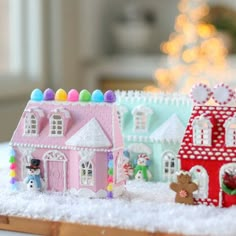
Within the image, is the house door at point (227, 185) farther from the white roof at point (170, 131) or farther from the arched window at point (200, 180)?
the white roof at point (170, 131)

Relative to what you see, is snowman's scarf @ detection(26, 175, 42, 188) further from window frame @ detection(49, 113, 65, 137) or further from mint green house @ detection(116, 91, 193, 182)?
mint green house @ detection(116, 91, 193, 182)

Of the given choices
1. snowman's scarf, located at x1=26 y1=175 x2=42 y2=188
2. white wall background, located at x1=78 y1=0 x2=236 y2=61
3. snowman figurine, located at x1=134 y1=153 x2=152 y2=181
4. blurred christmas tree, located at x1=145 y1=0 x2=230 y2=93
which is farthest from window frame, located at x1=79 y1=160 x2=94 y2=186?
white wall background, located at x1=78 y1=0 x2=236 y2=61

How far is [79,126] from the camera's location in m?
1.39

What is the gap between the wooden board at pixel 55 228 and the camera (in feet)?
3.68

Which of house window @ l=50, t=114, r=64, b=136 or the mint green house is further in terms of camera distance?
the mint green house

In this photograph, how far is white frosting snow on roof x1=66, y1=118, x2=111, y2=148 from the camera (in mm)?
1339

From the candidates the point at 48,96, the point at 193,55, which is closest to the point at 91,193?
the point at 48,96

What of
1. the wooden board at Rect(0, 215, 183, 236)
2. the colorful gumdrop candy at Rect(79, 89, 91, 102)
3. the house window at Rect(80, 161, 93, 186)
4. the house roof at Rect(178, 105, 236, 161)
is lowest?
the wooden board at Rect(0, 215, 183, 236)

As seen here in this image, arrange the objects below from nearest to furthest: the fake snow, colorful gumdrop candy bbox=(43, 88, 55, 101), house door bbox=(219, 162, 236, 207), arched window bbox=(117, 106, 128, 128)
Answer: the fake snow < house door bbox=(219, 162, 236, 207) < colorful gumdrop candy bbox=(43, 88, 55, 101) < arched window bbox=(117, 106, 128, 128)

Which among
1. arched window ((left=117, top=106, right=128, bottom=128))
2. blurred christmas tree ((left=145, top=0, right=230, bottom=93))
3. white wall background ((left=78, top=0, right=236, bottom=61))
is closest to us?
arched window ((left=117, top=106, right=128, bottom=128))

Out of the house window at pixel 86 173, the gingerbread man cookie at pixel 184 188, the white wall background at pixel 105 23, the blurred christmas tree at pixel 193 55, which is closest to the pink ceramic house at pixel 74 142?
the house window at pixel 86 173

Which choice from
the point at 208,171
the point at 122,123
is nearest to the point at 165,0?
the point at 122,123

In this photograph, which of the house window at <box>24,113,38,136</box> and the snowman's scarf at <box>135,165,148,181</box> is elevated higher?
the house window at <box>24,113,38,136</box>

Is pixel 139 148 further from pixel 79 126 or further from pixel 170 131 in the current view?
pixel 79 126
